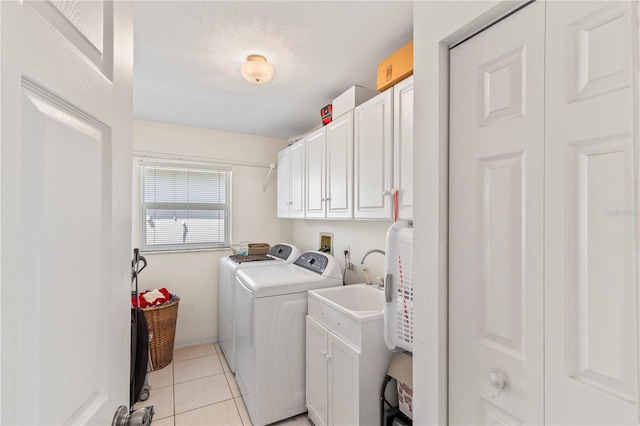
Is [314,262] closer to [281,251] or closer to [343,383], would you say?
[281,251]

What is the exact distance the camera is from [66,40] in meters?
0.46

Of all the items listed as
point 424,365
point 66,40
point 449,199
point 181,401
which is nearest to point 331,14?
point 449,199

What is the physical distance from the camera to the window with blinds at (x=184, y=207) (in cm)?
299

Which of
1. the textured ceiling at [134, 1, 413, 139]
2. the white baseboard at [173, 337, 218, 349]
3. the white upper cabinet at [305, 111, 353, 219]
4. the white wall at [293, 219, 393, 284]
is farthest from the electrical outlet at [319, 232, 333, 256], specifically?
the white baseboard at [173, 337, 218, 349]

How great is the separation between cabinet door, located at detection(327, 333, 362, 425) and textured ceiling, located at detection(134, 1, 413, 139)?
173cm

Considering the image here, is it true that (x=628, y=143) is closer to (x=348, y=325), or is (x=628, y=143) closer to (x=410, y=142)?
(x=410, y=142)

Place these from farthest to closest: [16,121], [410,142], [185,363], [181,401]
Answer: [185,363] < [181,401] < [410,142] < [16,121]

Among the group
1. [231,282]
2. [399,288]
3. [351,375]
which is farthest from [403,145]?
[231,282]

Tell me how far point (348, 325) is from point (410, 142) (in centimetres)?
108

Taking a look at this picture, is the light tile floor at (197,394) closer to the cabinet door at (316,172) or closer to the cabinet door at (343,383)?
the cabinet door at (343,383)

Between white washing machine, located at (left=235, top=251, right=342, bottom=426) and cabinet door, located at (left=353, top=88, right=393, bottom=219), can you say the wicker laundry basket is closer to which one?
white washing machine, located at (left=235, top=251, right=342, bottom=426)

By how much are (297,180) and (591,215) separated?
2380mm

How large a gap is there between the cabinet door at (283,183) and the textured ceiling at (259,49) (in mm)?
635

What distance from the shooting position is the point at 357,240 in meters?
2.45
